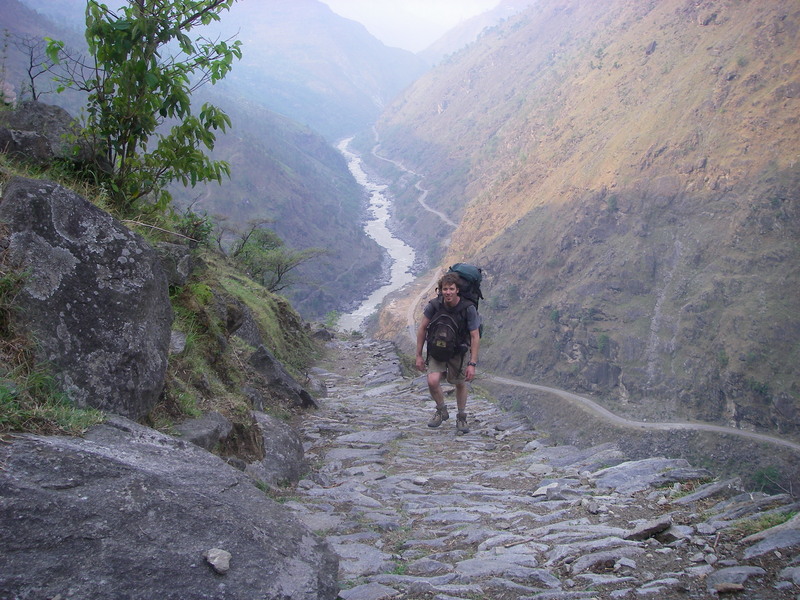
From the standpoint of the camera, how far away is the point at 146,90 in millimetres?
4887

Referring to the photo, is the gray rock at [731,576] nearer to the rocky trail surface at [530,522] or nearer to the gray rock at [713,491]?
the rocky trail surface at [530,522]

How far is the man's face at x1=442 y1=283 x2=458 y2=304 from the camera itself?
6914mm

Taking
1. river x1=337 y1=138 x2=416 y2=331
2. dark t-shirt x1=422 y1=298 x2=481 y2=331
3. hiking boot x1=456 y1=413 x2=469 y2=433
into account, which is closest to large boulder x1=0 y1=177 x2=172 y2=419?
dark t-shirt x1=422 y1=298 x2=481 y2=331

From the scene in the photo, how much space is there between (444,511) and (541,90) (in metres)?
113

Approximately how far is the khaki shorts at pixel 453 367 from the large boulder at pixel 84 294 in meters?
3.95

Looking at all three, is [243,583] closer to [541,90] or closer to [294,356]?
[294,356]

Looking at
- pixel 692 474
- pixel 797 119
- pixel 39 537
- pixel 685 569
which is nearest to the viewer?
pixel 39 537

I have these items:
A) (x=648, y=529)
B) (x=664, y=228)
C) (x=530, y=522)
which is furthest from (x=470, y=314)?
(x=664, y=228)

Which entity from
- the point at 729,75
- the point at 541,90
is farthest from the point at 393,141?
the point at 729,75

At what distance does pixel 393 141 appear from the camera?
171125 mm

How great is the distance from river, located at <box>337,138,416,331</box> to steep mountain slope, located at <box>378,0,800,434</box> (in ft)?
24.3

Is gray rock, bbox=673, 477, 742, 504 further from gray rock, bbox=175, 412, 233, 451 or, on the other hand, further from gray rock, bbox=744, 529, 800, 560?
gray rock, bbox=175, 412, 233, 451

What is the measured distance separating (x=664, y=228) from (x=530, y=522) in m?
60.0

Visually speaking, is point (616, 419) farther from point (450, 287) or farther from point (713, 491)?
point (713, 491)
